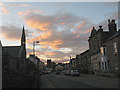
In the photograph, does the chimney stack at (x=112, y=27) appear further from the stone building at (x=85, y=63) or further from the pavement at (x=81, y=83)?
the pavement at (x=81, y=83)

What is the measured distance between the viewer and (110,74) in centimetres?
2969

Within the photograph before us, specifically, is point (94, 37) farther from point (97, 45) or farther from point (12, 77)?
point (12, 77)

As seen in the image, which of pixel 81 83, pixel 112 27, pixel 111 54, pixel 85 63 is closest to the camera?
pixel 81 83

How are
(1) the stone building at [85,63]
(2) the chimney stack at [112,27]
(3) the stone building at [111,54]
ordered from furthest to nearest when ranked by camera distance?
(1) the stone building at [85,63] → (2) the chimney stack at [112,27] → (3) the stone building at [111,54]

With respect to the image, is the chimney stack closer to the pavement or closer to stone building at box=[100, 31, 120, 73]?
stone building at box=[100, 31, 120, 73]

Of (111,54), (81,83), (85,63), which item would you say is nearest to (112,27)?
(111,54)

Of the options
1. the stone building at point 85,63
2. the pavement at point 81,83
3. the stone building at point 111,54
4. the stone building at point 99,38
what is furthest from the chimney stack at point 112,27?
the pavement at point 81,83

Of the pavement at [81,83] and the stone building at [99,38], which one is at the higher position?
the stone building at [99,38]

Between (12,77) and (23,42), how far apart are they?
67.6m

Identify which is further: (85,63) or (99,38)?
(85,63)

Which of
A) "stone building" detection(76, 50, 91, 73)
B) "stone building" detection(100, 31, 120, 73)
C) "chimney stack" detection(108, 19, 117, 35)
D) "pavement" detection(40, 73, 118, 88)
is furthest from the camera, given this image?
"stone building" detection(76, 50, 91, 73)

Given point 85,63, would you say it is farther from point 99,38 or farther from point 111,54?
point 111,54

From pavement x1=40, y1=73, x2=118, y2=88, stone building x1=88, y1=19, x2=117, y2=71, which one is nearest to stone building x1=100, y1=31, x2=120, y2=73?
stone building x1=88, y1=19, x2=117, y2=71

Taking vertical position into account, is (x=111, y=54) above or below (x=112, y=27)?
below
